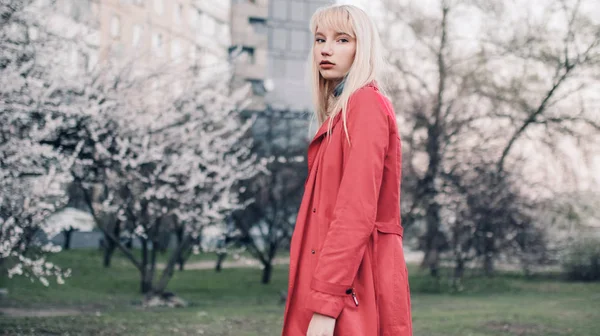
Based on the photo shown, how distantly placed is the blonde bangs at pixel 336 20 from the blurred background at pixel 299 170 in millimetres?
7393

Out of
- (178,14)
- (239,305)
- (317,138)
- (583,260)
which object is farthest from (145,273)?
(178,14)

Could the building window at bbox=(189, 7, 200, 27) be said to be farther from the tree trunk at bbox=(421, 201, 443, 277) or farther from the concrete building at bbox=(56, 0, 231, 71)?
the tree trunk at bbox=(421, 201, 443, 277)

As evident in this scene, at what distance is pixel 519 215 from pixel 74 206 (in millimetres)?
15227

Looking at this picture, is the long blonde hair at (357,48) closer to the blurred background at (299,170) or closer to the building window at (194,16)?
the blurred background at (299,170)

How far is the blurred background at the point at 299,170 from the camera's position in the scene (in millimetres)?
11180

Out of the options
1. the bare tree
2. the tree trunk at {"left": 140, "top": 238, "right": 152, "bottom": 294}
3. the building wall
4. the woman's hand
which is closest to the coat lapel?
the woman's hand

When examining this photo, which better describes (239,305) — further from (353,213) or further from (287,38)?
(287,38)

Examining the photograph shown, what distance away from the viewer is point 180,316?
35.0ft

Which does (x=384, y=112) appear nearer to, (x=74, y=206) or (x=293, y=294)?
(x=293, y=294)

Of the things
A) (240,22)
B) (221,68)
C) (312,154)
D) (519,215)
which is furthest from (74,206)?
(240,22)

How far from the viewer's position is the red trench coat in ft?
7.54

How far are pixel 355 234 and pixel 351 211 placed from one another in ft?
0.25

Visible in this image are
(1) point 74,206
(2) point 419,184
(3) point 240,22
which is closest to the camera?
(2) point 419,184

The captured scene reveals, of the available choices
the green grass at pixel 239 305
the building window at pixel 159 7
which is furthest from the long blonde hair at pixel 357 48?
the building window at pixel 159 7
